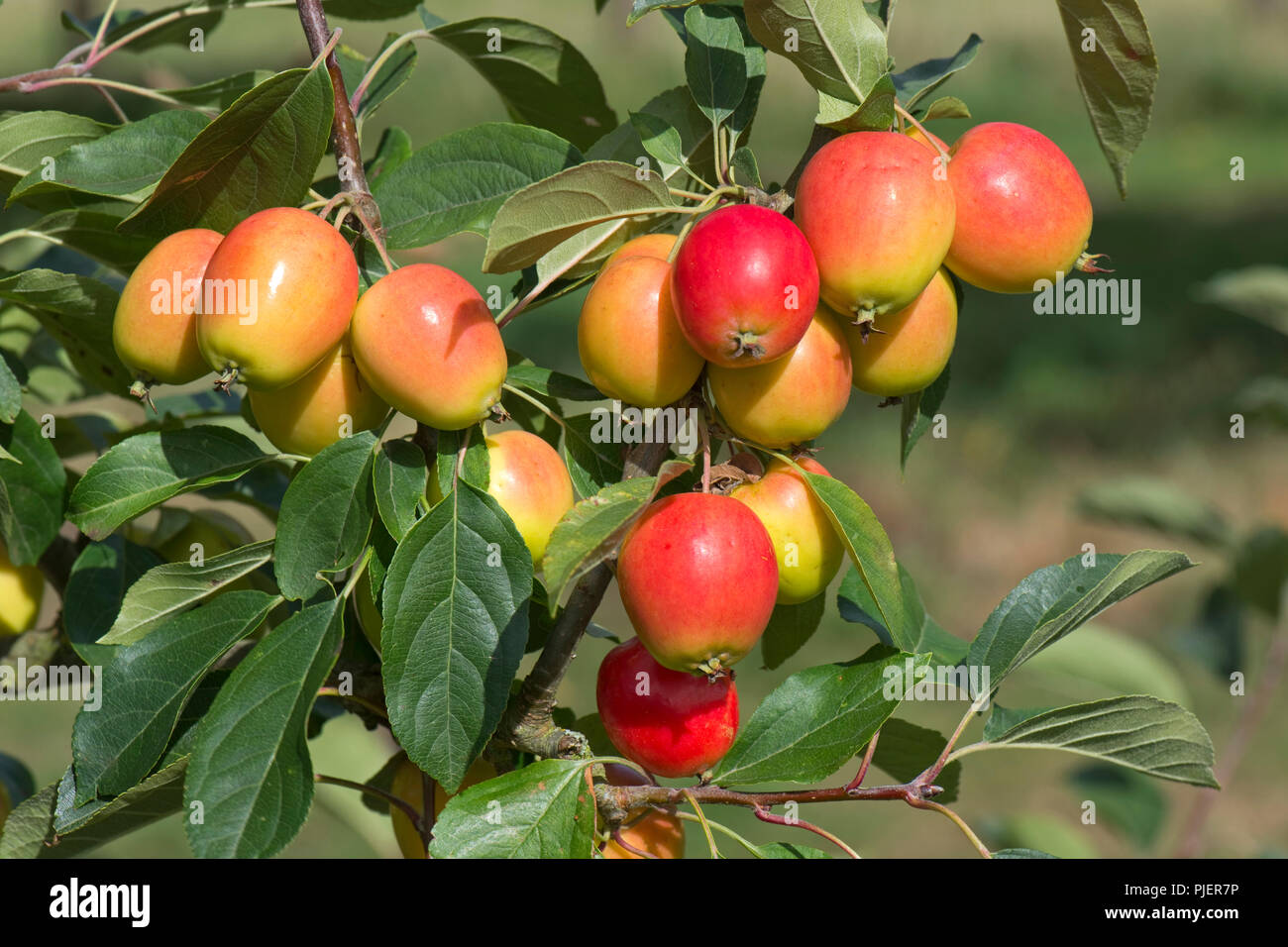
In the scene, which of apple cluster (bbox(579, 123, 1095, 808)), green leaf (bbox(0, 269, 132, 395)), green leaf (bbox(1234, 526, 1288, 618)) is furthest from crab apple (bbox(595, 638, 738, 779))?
green leaf (bbox(1234, 526, 1288, 618))

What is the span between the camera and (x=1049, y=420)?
207 inches

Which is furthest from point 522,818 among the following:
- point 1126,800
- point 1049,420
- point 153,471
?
point 1049,420

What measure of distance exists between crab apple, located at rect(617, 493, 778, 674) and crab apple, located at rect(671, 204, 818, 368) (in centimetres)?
12

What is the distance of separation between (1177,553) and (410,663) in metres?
0.66

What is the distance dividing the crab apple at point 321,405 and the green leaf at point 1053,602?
0.60 meters

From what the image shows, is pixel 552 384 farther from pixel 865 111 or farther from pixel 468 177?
pixel 865 111

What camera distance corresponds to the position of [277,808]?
0.90 metres

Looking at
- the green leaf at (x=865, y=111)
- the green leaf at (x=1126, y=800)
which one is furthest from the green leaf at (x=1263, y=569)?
the green leaf at (x=865, y=111)

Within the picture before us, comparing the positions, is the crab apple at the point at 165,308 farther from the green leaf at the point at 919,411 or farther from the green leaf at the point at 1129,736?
the green leaf at the point at 1129,736

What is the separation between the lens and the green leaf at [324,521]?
985 millimetres

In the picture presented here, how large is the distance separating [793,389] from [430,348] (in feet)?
0.96
